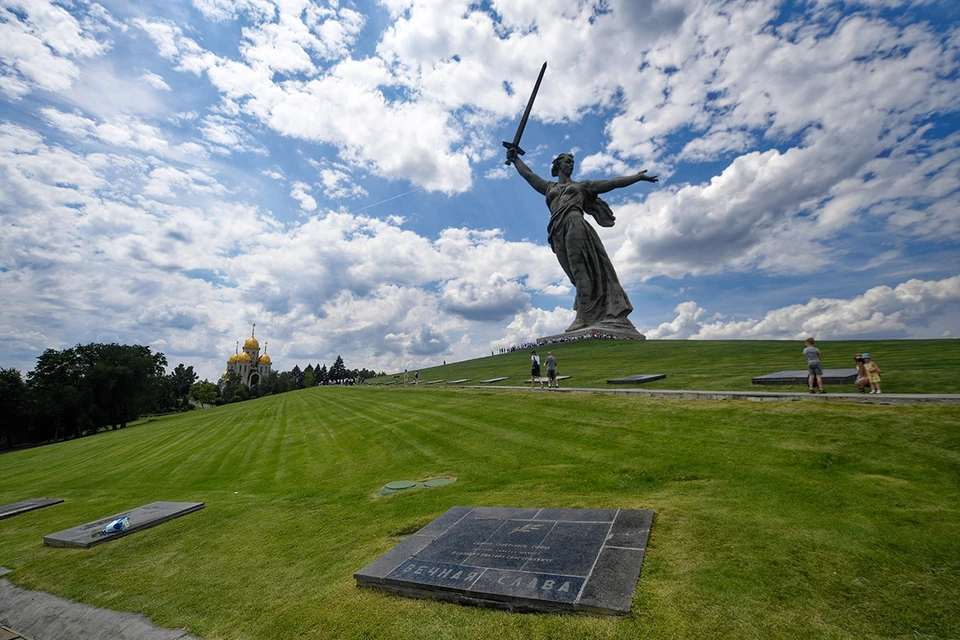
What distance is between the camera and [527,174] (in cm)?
6050

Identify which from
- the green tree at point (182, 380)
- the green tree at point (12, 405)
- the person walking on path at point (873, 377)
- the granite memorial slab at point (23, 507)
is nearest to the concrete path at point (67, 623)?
the granite memorial slab at point (23, 507)

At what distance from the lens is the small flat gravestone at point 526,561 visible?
4.46 metres

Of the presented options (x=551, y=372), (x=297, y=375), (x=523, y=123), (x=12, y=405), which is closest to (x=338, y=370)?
(x=297, y=375)

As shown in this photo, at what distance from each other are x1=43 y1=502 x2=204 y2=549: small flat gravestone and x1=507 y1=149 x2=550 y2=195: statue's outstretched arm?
181 feet

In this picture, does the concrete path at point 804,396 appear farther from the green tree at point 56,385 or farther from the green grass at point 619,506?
the green tree at point 56,385

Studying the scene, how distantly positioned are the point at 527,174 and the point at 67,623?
6129 centimetres

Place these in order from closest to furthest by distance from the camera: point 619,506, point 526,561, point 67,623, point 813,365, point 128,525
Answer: point 526,561 < point 67,623 < point 619,506 < point 128,525 < point 813,365

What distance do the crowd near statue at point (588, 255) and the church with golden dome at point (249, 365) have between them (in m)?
106

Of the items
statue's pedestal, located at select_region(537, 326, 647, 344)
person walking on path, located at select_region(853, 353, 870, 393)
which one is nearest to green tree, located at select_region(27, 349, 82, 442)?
statue's pedestal, located at select_region(537, 326, 647, 344)

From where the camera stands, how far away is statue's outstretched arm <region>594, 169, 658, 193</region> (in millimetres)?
46875

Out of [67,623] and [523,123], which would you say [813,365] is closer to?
[67,623]

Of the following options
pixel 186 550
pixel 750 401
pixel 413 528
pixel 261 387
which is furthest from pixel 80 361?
pixel 750 401

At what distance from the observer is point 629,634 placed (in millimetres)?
3883

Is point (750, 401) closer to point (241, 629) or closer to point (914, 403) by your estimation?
point (914, 403)
